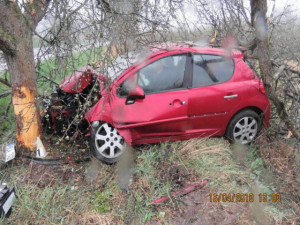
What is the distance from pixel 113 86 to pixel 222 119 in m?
1.73

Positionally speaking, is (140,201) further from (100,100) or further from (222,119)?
(222,119)

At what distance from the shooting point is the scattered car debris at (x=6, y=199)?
292 centimetres

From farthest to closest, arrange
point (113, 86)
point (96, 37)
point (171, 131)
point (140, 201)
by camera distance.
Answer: point (171, 131), point (113, 86), point (140, 201), point (96, 37)

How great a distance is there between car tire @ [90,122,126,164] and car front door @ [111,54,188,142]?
6.4 inches

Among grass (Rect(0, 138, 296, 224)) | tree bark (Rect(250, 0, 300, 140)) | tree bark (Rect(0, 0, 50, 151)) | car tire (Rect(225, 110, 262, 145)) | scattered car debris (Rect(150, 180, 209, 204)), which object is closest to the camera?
tree bark (Rect(250, 0, 300, 140))

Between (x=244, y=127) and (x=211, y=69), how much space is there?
3.61ft

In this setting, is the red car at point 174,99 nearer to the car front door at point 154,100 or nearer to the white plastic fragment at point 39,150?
the car front door at point 154,100

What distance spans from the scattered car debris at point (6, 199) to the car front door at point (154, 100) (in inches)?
60.1

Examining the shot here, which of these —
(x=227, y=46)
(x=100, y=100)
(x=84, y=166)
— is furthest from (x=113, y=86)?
(x=227, y=46)

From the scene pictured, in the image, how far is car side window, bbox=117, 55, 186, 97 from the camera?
3586 mm

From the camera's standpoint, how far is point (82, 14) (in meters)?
3.23
